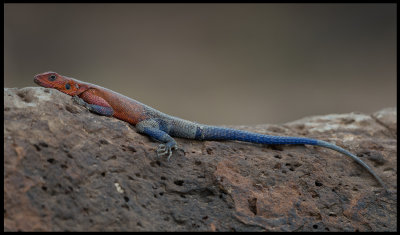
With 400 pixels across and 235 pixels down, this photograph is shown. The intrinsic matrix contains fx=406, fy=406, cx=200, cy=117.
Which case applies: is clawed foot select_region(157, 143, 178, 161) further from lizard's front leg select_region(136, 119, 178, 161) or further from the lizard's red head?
the lizard's red head

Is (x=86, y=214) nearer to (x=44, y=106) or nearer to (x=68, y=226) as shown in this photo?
(x=68, y=226)

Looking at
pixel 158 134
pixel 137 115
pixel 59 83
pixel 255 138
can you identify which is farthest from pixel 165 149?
pixel 59 83

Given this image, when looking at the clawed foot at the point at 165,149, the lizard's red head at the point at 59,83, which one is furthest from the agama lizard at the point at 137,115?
the clawed foot at the point at 165,149

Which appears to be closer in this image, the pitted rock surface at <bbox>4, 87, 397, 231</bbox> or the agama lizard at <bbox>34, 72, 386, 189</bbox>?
the pitted rock surface at <bbox>4, 87, 397, 231</bbox>

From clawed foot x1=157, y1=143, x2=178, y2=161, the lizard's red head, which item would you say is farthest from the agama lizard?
clawed foot x1=157, y1=143, x2=178, y2=161

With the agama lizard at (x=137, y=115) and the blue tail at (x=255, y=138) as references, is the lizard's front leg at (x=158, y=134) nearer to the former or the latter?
the agama lizard at (x=137, y=115)

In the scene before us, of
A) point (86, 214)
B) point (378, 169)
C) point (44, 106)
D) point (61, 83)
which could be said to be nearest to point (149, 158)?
point (86, 214)
